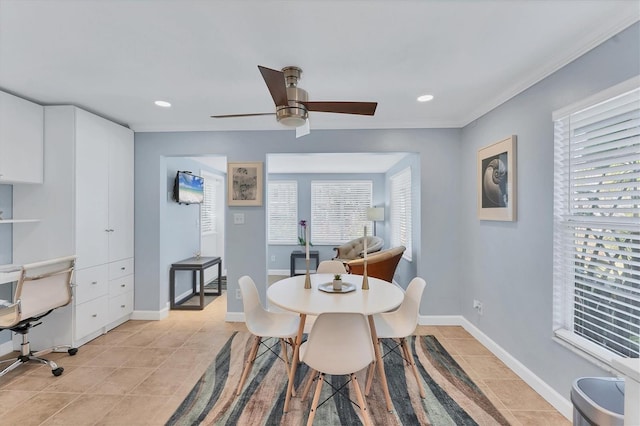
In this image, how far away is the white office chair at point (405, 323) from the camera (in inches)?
84.9

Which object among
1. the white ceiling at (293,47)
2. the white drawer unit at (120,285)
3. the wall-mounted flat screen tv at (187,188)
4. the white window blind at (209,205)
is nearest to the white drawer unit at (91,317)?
the white drawer unit at (120,285)

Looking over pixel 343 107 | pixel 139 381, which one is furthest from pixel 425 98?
pixel 139 381

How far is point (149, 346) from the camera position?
2.99 meters

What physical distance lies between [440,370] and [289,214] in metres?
4.83

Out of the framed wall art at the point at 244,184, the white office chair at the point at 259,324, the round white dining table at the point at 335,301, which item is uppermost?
the framed wall art at the point at 244,184

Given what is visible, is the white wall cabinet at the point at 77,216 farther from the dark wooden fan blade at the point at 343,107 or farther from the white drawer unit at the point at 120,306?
the dark wooden fan blade at the point at 343,107

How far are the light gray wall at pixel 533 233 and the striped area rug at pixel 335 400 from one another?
57cm

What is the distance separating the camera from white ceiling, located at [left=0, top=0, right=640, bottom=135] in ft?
5.03

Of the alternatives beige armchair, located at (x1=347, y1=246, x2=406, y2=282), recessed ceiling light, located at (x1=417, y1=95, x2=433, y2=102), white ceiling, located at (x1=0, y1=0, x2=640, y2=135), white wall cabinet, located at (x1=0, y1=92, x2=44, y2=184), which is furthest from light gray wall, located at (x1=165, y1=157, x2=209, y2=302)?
recessed ceiling light, located at (x1=417, y1=95, x2=433, y2=102)

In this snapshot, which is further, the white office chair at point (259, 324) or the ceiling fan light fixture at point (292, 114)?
the white office chair at point (259, 324)

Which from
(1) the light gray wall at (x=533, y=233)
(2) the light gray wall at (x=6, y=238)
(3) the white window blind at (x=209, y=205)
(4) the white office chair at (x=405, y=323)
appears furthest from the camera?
(3) the white window blind at (x=209, y=205)

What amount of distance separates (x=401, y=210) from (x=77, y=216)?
4.46m

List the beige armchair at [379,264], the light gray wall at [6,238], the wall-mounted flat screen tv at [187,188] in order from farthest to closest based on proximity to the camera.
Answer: the wall-mounted flat screen tv at [187,188] < the beige armchair at [379,264] < the light gray wall at [6,238]

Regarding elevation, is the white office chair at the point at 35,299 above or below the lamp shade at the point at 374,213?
below
